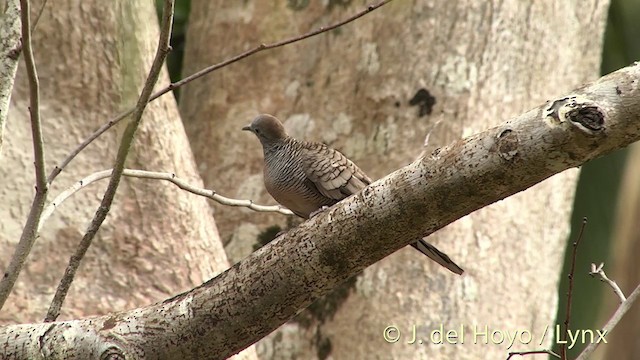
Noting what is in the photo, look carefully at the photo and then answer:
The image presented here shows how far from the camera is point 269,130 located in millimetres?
4828

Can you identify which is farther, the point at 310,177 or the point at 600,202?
the point at 600,202

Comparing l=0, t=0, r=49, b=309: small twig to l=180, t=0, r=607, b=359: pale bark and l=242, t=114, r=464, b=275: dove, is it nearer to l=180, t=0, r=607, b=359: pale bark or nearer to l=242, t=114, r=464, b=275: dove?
l=242, t=114, r=464, b=275: dove

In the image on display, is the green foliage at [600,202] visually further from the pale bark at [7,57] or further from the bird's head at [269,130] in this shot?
the pale bark at [7,57]

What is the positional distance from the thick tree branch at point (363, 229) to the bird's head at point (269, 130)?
1867 millimetres

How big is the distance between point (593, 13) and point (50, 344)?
391cm

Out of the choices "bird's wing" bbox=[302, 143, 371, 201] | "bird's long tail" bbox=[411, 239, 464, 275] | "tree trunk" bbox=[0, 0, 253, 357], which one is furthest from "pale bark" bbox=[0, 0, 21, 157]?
"bird's long tail" bbox=[411, 239, 464, 275]

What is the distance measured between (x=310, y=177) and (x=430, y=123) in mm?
1245

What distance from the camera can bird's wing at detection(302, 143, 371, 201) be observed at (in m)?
4.23

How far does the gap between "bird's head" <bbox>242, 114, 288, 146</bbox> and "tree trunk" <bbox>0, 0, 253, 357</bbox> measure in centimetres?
41

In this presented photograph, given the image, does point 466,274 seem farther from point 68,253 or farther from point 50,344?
point 50,344

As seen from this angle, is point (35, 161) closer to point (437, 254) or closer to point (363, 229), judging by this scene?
point (363, 229)

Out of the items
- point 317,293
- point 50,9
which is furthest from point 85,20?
point 317,293

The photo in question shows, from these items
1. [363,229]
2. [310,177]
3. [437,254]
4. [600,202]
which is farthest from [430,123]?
[600,202]

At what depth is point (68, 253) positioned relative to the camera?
470cm
